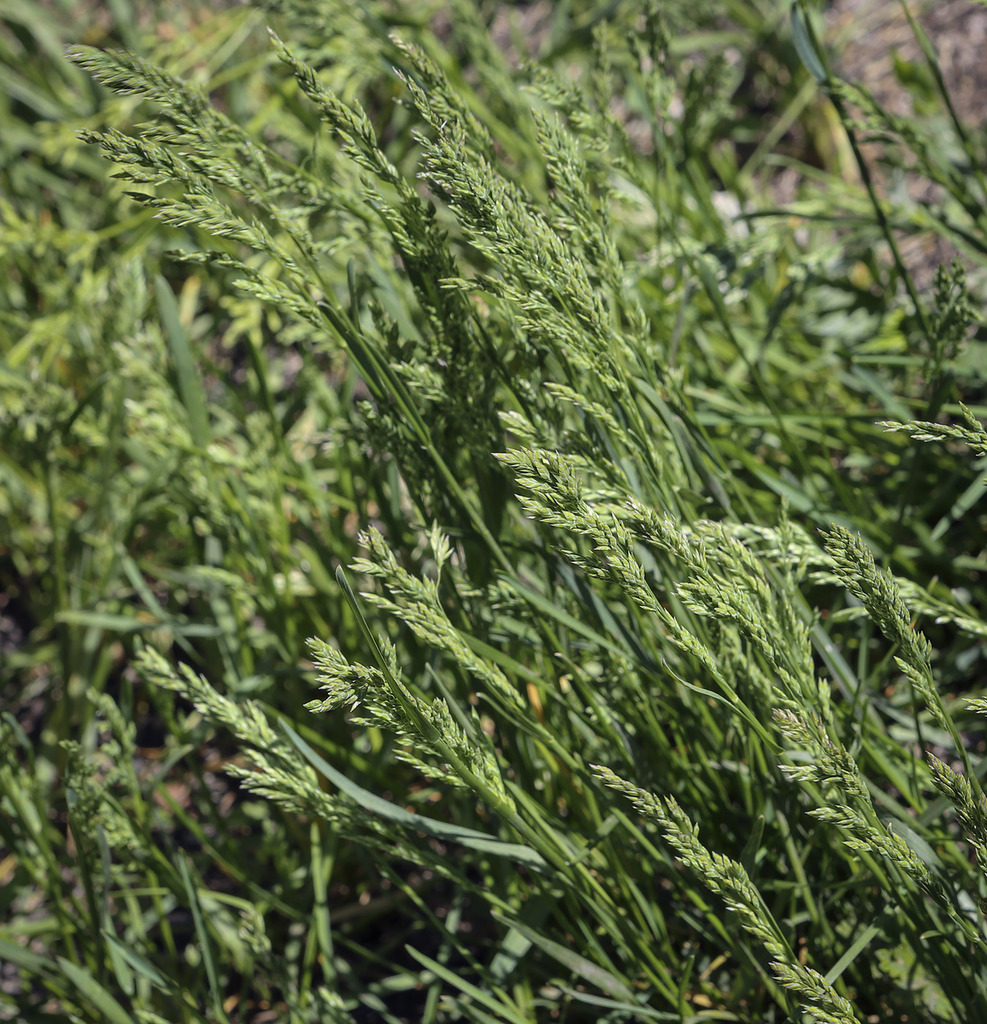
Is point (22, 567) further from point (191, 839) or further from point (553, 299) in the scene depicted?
point (553, 299)

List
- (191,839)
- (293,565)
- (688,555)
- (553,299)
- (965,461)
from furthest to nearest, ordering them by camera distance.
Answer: (191,839) < (293,565) < (965,461) < (553,299) < (688,555)

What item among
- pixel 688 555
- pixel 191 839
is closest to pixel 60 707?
pixel 191 839

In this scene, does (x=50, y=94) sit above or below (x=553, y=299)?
below

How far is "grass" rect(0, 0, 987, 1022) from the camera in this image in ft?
2.65

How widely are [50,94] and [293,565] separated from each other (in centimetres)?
196

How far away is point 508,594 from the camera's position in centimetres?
100

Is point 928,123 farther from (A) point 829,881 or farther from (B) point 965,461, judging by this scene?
(A) point 829,881

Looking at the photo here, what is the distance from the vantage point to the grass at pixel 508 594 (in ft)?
2.65

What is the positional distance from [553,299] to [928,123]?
1617 mm

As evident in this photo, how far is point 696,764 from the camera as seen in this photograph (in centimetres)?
116

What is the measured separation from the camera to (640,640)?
3.55ft

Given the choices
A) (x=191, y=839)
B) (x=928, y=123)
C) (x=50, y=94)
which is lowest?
(x=191, y=839)

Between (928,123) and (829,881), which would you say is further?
(928,123)

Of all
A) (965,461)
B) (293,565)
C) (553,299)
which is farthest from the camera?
(293,565)
